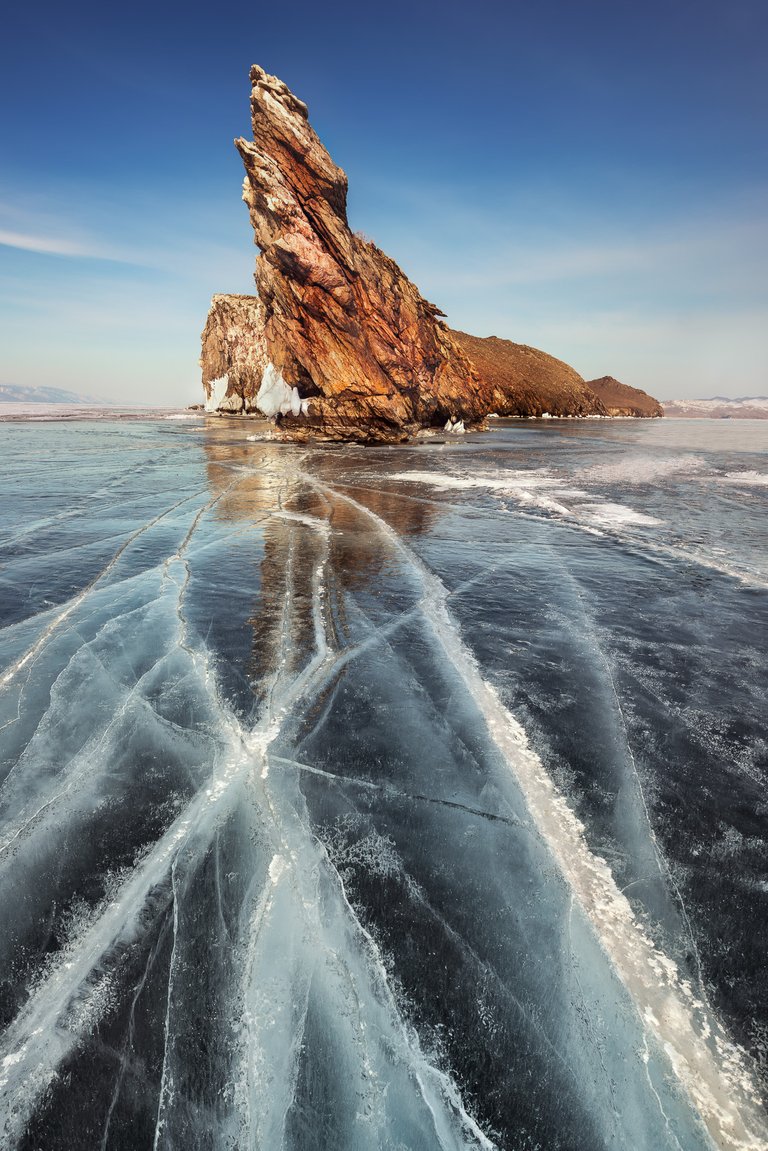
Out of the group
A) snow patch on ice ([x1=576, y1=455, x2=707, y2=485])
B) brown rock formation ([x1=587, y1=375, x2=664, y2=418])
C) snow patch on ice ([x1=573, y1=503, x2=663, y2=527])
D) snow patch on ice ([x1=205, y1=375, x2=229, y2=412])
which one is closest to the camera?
snow patch on ice ([x1=573, y1=503, x2=663, y2=527])

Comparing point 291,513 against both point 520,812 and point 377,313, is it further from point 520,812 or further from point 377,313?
point 377,313

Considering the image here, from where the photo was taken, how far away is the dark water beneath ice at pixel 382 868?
1.86m

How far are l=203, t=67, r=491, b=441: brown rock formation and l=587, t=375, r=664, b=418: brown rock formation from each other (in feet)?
323

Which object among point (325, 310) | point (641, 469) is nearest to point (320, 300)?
point (325, 310)

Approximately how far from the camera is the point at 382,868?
271 centimetres

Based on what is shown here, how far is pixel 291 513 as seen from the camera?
457 inches

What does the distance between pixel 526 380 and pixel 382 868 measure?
95835 mm

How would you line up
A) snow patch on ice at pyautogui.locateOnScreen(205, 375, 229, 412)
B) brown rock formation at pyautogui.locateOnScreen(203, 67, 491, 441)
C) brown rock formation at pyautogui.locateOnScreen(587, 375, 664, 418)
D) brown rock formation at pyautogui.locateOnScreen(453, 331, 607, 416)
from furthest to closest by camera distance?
brown rock formation at pyautogui.locateOnScreen(587, 375, 664, 418) < brown rock formation at pyautogui.locateOnScreen(453, 331, 607, 416) < snow patch on ice at pyautogui.locateOnScreen(205, 375, 229, 412) < brown rock formation at pyautogui.locateOnScreen(203, 67, 491, 441)

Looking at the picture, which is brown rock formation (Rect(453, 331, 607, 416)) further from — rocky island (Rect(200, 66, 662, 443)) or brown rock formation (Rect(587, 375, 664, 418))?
rocky island (Rect(200, 66, 662, 443))

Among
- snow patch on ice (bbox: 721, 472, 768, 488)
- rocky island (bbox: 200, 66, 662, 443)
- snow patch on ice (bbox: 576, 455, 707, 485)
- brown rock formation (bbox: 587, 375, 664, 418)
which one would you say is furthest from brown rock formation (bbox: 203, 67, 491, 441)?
brown rock formation (bbox: 587, 375, 664, 418)

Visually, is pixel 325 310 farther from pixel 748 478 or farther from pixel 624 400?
pixel 624 400

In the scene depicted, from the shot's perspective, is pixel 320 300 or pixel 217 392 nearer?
pixel 320 300

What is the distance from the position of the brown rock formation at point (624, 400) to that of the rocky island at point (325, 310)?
9581 centimetres

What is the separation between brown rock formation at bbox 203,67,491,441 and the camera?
30188 mm
